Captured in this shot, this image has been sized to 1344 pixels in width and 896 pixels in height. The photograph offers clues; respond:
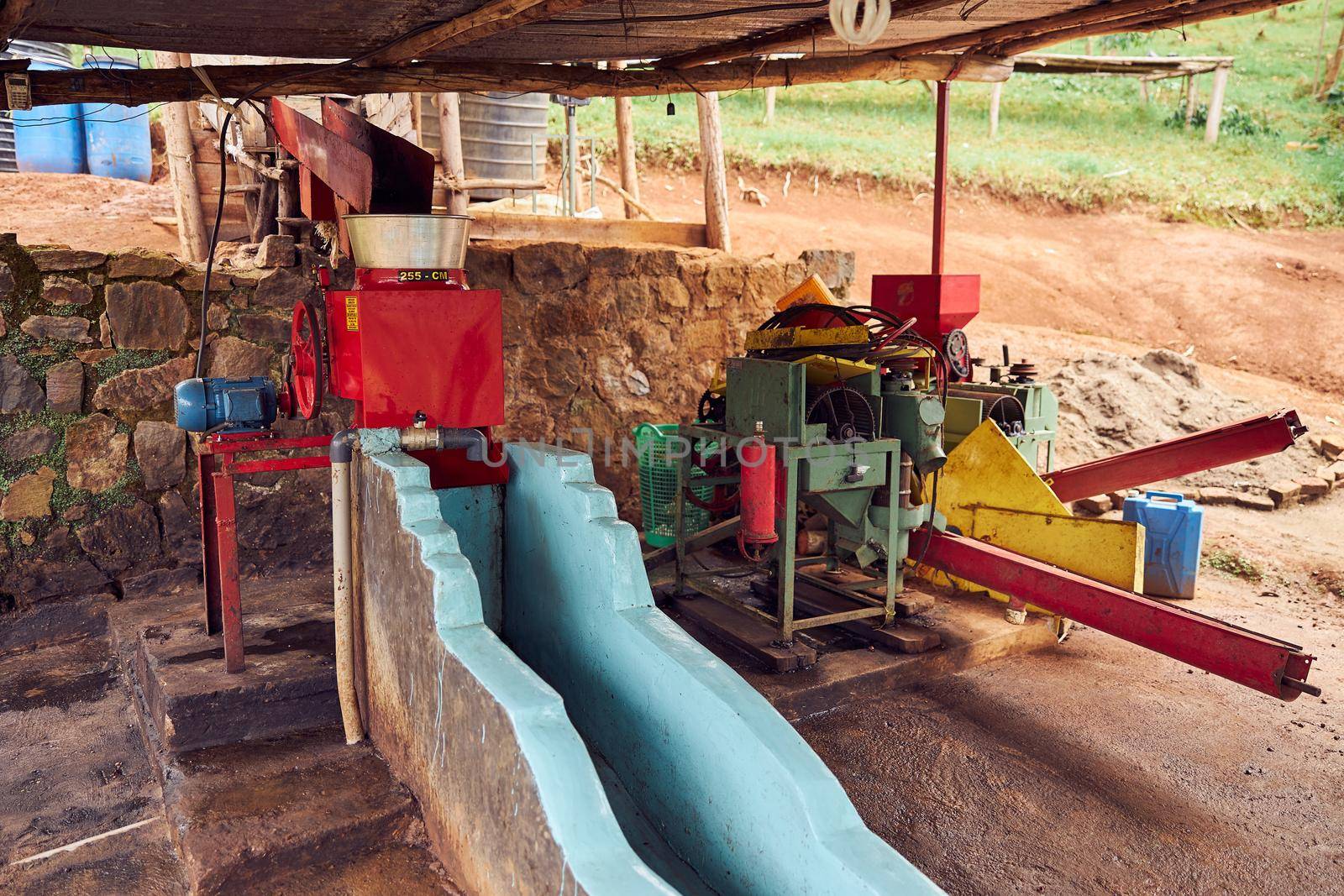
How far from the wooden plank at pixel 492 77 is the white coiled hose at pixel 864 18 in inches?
58.7

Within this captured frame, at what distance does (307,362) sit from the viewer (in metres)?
3.58

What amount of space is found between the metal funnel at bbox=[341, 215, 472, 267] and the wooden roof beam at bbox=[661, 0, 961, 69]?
184cm

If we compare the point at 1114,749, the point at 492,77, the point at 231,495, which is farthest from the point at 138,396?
the point at 1114,749

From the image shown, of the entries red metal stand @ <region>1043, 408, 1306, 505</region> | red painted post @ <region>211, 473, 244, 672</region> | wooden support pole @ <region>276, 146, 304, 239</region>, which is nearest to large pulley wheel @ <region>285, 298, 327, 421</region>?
red painted post @ <region>211, 473, 244, 672</region>

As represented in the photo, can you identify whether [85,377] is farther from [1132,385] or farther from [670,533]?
[1132,385]

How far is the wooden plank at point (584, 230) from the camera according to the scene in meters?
5.84

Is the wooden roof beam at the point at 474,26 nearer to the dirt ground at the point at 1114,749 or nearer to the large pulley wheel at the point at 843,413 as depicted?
the large pulley wheel at the point at 843,413

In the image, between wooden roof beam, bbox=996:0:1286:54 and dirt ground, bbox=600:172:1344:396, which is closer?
wooden roof beam, bbox=996:0:1286:54

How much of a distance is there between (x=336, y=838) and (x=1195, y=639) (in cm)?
292

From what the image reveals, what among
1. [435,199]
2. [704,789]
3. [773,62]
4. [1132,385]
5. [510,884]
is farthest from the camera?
[1132,385]

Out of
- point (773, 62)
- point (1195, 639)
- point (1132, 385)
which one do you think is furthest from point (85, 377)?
point (1132, 385)

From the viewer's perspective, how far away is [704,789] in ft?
8.22

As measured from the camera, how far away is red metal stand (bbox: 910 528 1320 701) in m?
3.31

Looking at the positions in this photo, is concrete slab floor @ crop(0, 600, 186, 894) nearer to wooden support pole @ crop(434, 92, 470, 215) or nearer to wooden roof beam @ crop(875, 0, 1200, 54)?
wooden support pole @ crop(434, 92, 470, 215)
